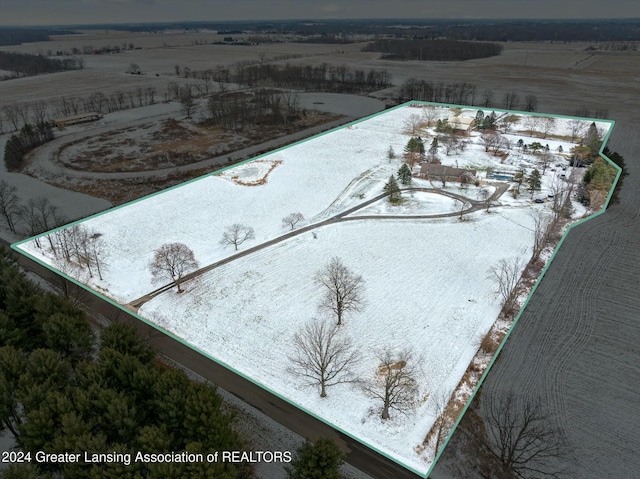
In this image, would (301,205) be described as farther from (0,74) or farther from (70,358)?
(0,74)

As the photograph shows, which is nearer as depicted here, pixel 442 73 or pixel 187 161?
pixel 187 161

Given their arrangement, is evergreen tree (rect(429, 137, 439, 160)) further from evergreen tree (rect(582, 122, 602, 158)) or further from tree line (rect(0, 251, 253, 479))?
A: tree line (rect(0, 251, 253, 479))

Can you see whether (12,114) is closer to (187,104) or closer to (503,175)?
(187,104)

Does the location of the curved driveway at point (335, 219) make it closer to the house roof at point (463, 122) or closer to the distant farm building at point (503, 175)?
the distant farm building at point (503, 175)

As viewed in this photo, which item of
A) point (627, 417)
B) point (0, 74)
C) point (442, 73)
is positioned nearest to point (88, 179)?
point (627, 417)

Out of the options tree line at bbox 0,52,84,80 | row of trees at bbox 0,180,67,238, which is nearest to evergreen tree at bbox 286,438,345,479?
row of trees at bbox 0,180,67,238

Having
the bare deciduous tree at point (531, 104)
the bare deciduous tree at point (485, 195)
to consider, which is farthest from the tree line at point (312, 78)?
the bare deciduous tree at point (485, 195)
